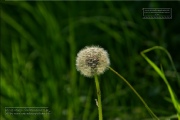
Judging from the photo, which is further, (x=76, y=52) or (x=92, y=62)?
(x=76, y=52)

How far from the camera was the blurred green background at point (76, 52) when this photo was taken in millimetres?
2598

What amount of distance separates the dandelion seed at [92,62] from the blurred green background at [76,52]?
0.84 meters

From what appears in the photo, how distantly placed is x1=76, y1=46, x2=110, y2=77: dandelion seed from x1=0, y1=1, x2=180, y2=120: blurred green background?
84cm

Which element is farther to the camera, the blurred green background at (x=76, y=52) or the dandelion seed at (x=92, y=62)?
the blurred green background at (x=76, y=52)

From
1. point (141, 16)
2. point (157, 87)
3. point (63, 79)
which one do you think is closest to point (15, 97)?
point (63, 79)

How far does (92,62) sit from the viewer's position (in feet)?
4.91

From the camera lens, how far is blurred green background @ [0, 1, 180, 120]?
2.60m

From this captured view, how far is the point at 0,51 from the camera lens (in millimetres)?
3354

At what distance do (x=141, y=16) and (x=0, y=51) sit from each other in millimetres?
928

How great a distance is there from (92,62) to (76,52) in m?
1.65

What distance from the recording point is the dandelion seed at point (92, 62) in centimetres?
148

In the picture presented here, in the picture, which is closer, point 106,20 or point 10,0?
point 106,20

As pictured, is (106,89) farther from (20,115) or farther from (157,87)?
(20,115)

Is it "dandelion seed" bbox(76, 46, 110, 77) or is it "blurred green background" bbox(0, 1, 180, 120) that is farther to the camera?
"blurred green background" bbox(0, 1, 180, 120)
